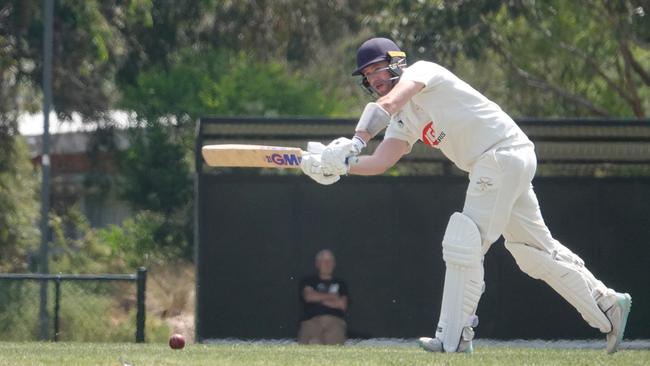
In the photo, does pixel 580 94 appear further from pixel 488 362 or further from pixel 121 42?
pixel 488 362

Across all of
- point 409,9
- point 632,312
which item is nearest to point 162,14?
point 409,9

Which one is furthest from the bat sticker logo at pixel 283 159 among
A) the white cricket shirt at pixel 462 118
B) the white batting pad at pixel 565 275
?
the white batting pad at pixel 565 275

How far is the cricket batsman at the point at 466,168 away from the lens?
773 cm

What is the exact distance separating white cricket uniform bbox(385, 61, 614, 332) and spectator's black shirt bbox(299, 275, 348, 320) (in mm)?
5861

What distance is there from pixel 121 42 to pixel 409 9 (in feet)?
17.1

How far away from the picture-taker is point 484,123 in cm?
795

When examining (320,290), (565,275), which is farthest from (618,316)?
(320,290)

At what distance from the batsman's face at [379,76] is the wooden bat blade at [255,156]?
55cm

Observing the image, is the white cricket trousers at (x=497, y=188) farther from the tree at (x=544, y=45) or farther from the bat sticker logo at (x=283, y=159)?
the tree at (x=544, y=45)

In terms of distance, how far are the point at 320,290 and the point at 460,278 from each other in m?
6.34

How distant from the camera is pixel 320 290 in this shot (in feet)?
46.1

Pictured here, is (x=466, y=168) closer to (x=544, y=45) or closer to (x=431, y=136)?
(x=431, y=136)

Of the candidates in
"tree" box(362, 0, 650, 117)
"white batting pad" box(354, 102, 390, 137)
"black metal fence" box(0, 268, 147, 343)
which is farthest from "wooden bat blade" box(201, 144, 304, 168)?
"tree" box(362, 0, 650, 117)

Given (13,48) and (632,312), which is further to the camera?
(13,48)
